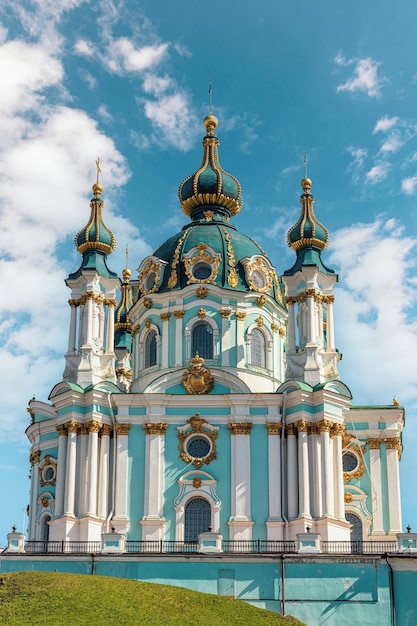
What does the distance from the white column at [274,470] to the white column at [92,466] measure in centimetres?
634

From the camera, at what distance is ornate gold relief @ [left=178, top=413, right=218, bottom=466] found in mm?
39969

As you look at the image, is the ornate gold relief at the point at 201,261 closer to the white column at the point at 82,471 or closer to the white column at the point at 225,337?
the white column at the point at 225,337

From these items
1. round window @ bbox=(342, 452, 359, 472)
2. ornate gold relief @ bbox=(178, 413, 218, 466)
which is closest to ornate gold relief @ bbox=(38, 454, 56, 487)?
ornate gold relief @ bbox=(178, 413, 218, 466)

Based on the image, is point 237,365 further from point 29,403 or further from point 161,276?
point 29,403

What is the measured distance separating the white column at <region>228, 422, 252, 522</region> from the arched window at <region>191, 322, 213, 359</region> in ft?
13.6

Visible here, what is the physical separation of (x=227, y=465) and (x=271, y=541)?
4951 millimetres

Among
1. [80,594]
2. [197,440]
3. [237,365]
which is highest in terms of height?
[237,365]

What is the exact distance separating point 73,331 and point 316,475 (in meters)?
11.5

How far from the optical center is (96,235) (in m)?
44.7

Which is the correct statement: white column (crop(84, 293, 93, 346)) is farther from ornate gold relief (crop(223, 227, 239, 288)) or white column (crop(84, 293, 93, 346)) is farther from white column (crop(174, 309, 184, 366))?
ornate gold relief (crop(223, 227, 239, 288))

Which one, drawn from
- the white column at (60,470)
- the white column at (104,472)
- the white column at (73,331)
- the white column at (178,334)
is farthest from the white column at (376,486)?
the white column at (73,331)

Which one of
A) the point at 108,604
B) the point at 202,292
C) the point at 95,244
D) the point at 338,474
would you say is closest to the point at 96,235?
the point at 95,244

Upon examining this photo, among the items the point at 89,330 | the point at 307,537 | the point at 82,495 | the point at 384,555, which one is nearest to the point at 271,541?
the point at 307,537

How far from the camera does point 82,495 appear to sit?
39469 mm
